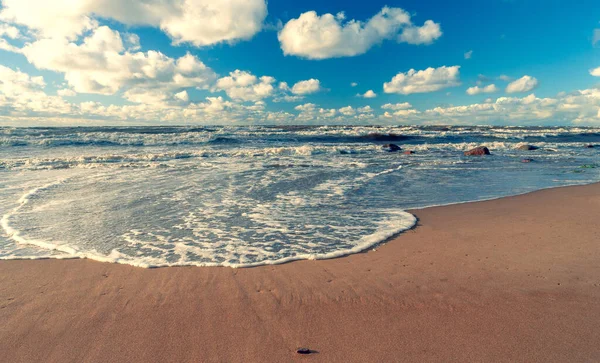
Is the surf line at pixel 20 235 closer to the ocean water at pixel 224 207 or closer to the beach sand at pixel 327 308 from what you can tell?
the ocean water at pixel 224 207

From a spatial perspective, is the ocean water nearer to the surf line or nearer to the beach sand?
the surf line

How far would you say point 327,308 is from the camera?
3.40 metres

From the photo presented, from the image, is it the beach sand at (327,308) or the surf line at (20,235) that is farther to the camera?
the surf line at (20,235)

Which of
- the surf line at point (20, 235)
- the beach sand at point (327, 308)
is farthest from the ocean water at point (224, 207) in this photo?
the beach sand at point (327, 308)

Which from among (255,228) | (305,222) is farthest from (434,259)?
(255,228)

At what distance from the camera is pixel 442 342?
2840 millimetres

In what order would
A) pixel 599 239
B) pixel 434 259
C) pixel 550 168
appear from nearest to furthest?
pixel 434 259 < pixel 599 239 < pixel 550 168

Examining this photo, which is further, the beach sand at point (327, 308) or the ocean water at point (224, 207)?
the ocean water at point (224, 207)

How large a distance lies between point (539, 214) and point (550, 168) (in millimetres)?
10794

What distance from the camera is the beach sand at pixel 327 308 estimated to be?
9.16ft

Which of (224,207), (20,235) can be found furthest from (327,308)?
(20,235)

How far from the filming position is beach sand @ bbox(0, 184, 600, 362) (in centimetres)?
279

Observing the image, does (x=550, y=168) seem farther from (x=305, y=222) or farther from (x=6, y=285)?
(x=6, y=285)

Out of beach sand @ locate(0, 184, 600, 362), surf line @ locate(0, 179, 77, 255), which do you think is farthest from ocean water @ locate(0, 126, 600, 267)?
beach sand @ locate(0, 184, 600, 362)
